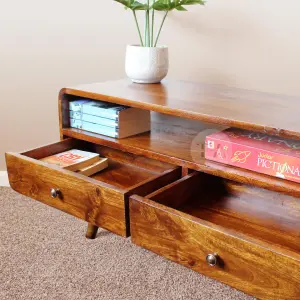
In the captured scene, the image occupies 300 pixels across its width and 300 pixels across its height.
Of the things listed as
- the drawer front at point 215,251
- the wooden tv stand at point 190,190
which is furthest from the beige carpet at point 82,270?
the drawer front at point 215,251

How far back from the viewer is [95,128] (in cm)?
117

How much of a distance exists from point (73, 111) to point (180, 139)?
31cm

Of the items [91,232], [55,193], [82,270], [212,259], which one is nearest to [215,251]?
[212,259]

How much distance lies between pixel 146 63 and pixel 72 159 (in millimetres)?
330

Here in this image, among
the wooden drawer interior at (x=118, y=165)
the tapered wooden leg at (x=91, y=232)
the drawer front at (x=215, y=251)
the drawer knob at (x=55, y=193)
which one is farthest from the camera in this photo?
the tapered wooden leg at (x=91, y=232)

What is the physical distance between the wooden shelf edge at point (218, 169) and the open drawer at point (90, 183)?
5 cm

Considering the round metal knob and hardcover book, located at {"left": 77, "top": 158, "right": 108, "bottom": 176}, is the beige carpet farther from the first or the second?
the round metal knob

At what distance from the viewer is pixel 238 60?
131cm

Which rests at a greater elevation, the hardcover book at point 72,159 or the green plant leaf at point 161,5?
the green plant leaf at point 161,5

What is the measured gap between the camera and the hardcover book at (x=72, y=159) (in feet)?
3.48

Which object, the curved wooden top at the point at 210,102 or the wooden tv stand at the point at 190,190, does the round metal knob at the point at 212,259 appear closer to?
the wooden tv stand at the point at 190,190

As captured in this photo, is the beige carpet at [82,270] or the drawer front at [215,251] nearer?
the drawer front at [215,251]

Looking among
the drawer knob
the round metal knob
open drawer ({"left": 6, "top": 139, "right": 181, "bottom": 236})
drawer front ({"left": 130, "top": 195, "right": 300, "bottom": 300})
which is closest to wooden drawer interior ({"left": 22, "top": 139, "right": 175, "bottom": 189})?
open drawer ({"left": 6, "top": 139, "right": 181, "bottom": 236})

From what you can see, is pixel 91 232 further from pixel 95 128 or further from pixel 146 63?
pixel 146 63
